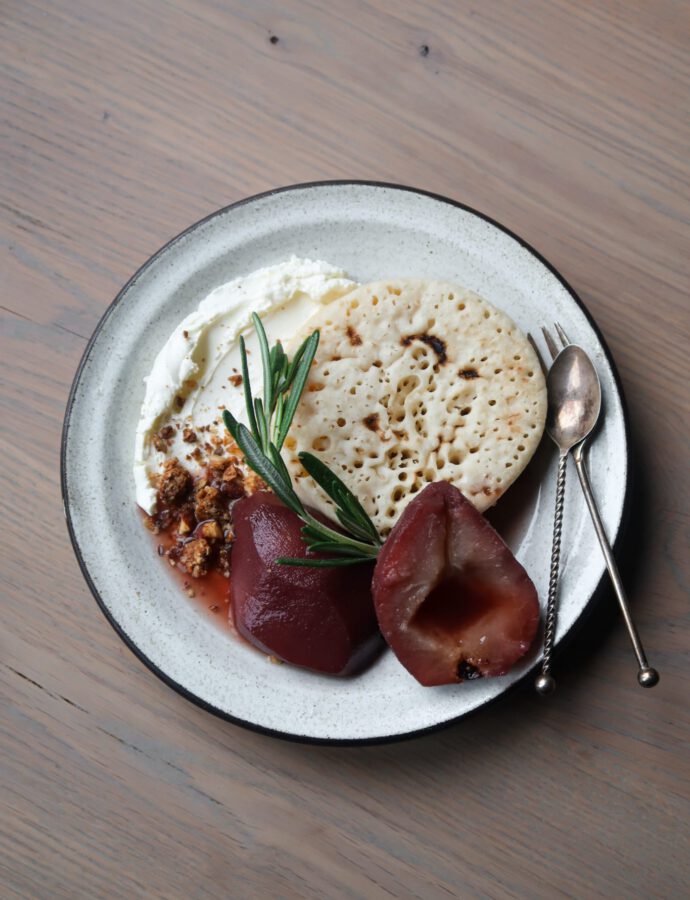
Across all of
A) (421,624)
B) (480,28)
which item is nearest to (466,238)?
(480,28)

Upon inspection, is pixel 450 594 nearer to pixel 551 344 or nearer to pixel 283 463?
pixel 283 463

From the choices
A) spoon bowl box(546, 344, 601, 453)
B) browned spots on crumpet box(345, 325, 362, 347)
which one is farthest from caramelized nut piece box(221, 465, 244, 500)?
spoon bowl box(546, 344, 601, 453)

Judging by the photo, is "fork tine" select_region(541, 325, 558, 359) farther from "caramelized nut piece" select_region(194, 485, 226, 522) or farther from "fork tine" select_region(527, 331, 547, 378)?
"caramelized nut piece" select_region(194, 485, 226, 522)

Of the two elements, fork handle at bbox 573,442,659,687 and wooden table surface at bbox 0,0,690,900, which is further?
wooden table surface at bbox 0,0,690,900

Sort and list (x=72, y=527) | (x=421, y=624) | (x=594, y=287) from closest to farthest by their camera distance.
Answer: (x=421, y=624) → (x=72, y=527) → (x=594, y=287)

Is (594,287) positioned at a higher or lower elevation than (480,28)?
lower

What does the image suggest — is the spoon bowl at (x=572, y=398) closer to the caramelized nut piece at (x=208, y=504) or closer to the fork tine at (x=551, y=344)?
the fork tine at (x=551, y=344)

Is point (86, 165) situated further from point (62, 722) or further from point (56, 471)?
point (62, 722)
